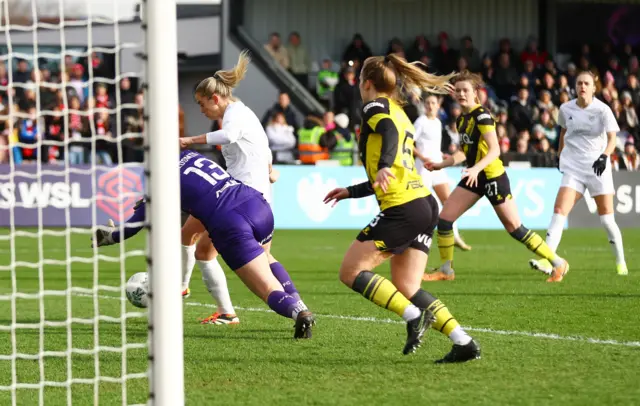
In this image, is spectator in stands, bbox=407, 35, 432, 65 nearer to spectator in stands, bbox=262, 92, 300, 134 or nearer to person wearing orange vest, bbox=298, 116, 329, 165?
spectator in stands, bbox=262, 92, 300, 134

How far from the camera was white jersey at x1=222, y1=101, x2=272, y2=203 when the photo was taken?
26.8 feet

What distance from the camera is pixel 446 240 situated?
1187 cm

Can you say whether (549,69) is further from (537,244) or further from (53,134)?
(537,244)

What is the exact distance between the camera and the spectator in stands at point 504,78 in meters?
27.3

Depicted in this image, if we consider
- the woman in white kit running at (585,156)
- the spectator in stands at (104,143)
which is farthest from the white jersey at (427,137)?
the spectator in stands at (104,143)

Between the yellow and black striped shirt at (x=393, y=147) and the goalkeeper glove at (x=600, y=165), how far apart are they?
5532 millimetres

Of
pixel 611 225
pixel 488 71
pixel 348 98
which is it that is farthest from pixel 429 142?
pixel 488 71

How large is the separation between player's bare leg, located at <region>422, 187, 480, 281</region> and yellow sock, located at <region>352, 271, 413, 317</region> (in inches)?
202

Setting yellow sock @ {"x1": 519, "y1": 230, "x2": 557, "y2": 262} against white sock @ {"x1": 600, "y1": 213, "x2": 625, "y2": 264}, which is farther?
white sock @ {"x1": 600, "y1": 213, "x2": 625, "y2": 264}

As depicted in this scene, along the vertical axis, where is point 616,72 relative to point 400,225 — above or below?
above

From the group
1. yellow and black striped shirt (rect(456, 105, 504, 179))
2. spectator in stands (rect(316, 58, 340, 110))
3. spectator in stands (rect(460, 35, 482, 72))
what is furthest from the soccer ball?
spectator in stands (rect(460, 35, 482, 72))

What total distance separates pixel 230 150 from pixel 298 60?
1834 cm

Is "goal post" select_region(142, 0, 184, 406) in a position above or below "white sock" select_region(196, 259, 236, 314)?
above

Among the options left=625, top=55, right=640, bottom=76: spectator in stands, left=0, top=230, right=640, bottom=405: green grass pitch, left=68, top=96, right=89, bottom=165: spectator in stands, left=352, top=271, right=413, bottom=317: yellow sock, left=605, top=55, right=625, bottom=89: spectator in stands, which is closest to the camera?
left=0, top=230, right=640, bottom=405: green grass pitch
